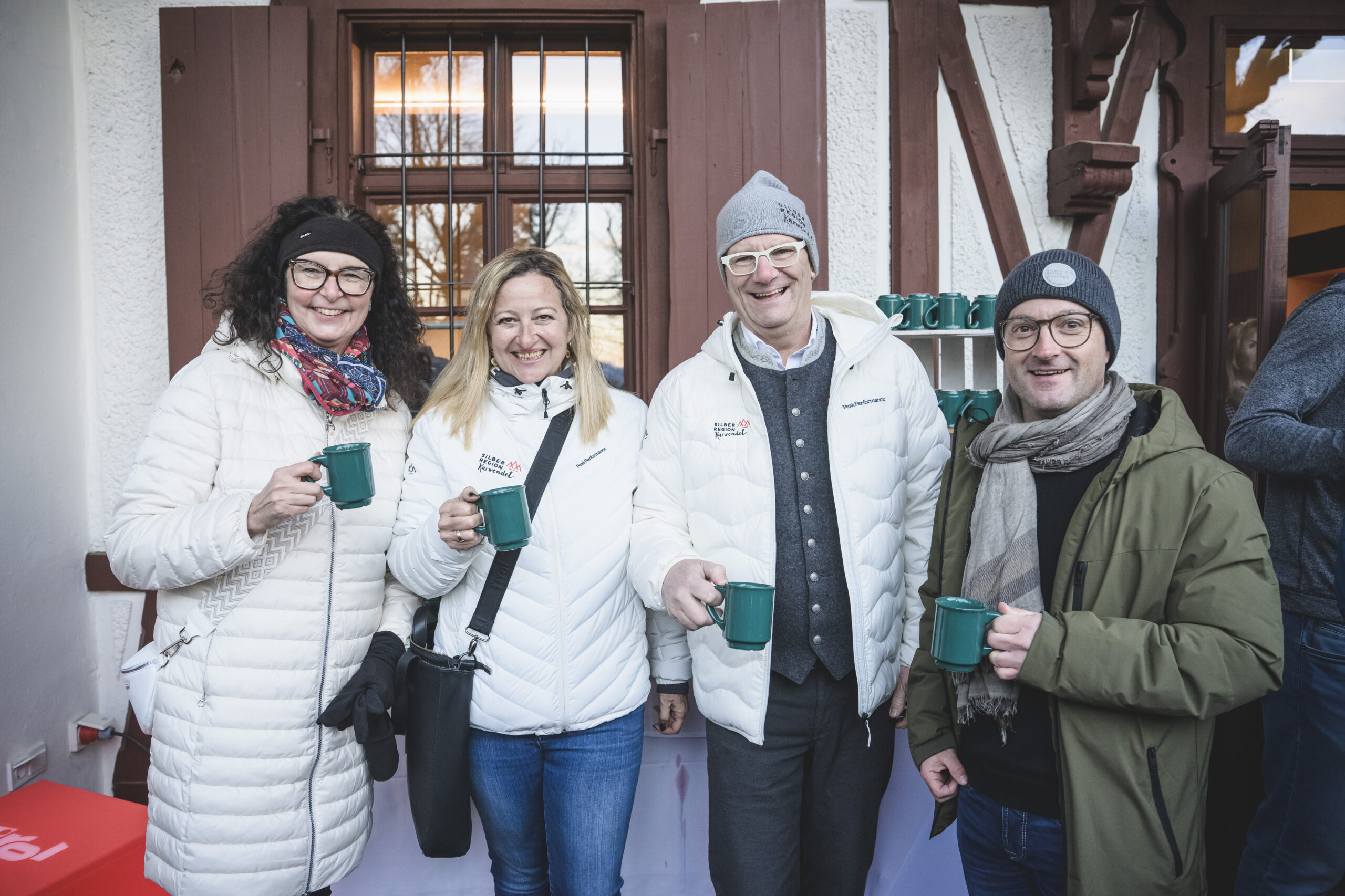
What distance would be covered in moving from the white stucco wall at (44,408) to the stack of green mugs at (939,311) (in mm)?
3032

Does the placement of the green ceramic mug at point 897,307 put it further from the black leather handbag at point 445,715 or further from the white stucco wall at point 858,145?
the black leather handbag at point 445,715

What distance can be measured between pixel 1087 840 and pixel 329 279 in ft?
6.14

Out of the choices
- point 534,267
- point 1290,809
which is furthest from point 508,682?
point 1290,809

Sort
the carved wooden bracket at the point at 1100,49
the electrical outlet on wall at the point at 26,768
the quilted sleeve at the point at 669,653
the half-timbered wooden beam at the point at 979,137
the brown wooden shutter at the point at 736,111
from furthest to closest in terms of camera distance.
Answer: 1. the half-timbered wooden beam at the point at 979,137
2. the brown wooden shutter at the point at 736,111
3. the carved wooden bracket at the point at 1100,49
4. the electrical outlet on wall at the point at 26,768
5. the quilted sleeve at the point at 669,653

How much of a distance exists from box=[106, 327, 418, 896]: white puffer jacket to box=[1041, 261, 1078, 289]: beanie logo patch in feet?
5.03

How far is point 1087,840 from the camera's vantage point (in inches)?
49.8

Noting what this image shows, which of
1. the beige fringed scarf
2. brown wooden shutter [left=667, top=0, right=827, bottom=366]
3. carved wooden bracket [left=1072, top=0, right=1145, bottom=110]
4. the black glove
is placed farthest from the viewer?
brown wooden shutter [left=667, top=0, right=827, bottom=366]

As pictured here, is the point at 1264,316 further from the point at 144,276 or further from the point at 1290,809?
the point at 144,276

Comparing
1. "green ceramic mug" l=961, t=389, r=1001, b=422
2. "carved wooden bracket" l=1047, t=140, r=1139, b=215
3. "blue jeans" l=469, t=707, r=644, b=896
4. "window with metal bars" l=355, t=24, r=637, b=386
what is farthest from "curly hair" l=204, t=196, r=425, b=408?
"carved wooden bracket" l=1047, t=140, r=1139, b=215

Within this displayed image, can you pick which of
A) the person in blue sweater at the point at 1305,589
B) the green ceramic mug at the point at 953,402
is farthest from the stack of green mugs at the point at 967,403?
the person in blue sweater at the point at 1305,589

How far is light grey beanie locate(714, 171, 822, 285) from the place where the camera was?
180 cm

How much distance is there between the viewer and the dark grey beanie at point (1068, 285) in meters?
1.38

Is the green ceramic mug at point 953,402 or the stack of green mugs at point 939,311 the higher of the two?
the stack of green mugs at point 939,311

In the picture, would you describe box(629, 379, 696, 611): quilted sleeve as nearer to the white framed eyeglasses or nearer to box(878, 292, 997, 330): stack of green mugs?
the white framed eyeglasses
